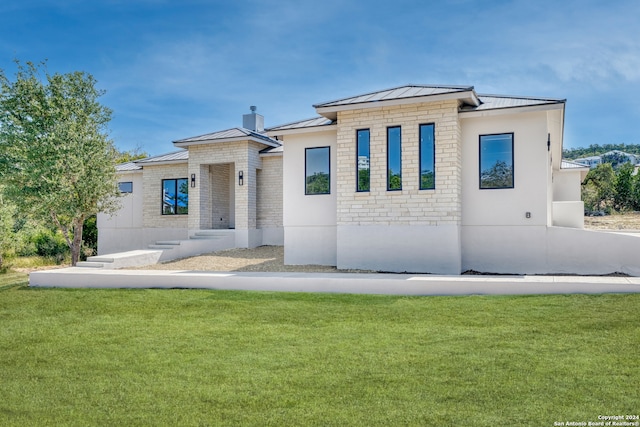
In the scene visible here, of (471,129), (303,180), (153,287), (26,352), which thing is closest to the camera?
(26,352)

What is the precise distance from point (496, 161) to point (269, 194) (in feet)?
32.0

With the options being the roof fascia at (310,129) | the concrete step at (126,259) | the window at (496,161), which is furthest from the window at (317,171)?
the concrete step at (126,259)

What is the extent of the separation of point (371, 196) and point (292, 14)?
637 centimetres

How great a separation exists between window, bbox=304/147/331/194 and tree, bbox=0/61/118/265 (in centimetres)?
786

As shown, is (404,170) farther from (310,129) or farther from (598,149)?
(598,149)

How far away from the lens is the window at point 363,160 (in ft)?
39.1

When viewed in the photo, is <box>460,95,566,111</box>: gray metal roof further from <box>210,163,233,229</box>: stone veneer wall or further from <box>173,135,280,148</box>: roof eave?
<box>210,163,233,229</box>: stone veneer wall

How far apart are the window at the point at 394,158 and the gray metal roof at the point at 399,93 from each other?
0.85 meters

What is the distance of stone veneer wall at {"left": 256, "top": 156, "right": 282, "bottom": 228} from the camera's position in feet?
60.6

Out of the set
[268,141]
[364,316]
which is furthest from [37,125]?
[364,316]

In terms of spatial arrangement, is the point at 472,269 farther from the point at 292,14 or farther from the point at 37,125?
the point at 37,125

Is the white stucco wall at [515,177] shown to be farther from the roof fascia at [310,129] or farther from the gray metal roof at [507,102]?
the roof fascia at [310,129]

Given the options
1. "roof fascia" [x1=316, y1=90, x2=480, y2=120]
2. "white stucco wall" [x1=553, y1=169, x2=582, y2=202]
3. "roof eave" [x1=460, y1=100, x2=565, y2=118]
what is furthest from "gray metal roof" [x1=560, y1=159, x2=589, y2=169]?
"roof fascia" [x1=316, y1=90, x2=480, y2=120]

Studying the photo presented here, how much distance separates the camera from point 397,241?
1157 cm
